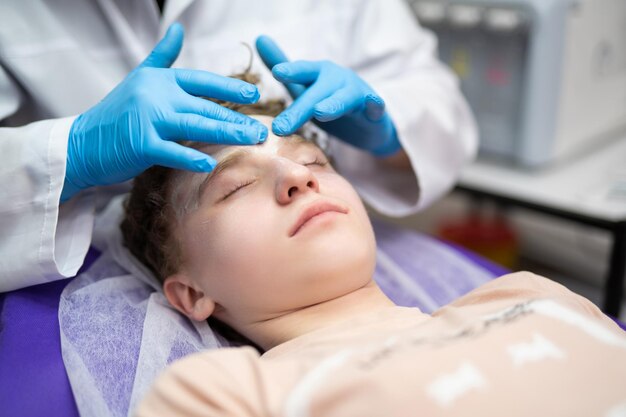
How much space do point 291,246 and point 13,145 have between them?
1.43ft

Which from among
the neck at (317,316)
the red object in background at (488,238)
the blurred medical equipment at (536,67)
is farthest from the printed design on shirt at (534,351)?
the red object in background at (488,238)

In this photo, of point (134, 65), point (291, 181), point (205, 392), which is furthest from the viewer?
point (134, 65)

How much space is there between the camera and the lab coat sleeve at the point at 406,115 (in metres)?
1.31

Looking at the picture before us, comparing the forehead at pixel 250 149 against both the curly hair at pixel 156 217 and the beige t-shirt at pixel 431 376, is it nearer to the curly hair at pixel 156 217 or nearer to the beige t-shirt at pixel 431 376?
the curly hair at pixel 156 217

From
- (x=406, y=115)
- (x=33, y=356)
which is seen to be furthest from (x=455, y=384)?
(x=406, y=115)

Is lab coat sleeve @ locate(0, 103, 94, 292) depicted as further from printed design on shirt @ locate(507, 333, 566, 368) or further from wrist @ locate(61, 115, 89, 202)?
printed design on shirt @ locate(507, 333, 566, 368)

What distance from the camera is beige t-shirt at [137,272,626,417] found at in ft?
2.29

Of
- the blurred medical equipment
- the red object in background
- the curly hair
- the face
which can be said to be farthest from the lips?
the red object in background

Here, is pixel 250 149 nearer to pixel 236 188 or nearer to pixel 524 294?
pixel 236 188

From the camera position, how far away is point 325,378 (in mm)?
725

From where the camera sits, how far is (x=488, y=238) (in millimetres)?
2049

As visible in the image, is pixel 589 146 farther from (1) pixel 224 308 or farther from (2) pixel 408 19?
(1) pixel 224 308

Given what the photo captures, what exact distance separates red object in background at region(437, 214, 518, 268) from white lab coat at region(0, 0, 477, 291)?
65cm

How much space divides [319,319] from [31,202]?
1.50 feet
